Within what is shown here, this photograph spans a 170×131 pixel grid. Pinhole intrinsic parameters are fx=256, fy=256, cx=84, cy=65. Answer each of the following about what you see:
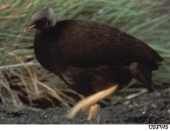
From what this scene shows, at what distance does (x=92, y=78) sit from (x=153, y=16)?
0.47 meters

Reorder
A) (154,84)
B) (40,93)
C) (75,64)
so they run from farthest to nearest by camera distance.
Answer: (40,93) → (154,84) → (75,64)

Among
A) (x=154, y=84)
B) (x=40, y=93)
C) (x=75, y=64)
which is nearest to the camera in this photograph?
(x=75, y=64)

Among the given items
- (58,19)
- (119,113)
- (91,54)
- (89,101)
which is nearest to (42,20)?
(58,19)

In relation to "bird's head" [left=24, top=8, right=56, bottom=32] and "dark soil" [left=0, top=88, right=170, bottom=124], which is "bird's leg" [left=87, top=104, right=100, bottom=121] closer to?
"dark soil" [left=0, top=88, right=170, bottom=124]

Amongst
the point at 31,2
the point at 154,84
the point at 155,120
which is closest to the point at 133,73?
the point at 154,84

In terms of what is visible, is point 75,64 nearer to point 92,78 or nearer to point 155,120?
point 92,78

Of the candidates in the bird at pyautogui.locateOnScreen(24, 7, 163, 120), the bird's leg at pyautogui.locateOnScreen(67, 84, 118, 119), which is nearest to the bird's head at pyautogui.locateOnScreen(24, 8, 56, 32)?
the bird at pyautogui.locateOnScreen(24, 7, 163, 120)

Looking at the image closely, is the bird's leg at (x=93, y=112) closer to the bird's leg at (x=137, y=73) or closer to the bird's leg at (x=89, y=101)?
the bird's leg at (x=89, y=101)

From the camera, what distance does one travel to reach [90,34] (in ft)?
4.25

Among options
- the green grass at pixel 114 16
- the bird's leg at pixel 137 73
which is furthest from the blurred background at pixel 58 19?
the bird's leg at pixel 137 73

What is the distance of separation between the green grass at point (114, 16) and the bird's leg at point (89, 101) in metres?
0.27

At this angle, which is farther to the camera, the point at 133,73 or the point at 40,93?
the point at 40,93

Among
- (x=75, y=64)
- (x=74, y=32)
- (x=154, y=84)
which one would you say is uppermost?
(x=74, y=32)

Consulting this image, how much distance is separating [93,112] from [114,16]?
54 cm
